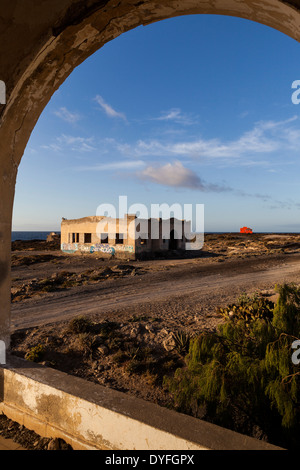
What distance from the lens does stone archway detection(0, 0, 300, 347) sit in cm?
206

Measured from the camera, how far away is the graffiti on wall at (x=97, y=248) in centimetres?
2201

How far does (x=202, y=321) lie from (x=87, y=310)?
12.4 ft

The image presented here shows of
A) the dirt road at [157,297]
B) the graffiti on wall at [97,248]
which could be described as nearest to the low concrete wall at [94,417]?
the dirt road at [157,297]

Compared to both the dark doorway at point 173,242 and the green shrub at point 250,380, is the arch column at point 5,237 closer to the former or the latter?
the green shrub at point 250,380

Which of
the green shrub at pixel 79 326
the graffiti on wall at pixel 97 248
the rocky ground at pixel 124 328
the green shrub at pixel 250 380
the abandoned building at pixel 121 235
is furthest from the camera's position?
the graffiti on wall at pixel 97 248

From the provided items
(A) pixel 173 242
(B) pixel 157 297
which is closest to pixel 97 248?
(A) pixel 173 242

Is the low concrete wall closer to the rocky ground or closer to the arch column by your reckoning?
the rocky ground

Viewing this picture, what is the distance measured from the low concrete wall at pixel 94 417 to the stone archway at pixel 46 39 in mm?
560

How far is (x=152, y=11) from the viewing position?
218 cm

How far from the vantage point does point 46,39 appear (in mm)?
2146

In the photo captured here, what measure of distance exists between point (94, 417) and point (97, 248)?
22254 millimetres

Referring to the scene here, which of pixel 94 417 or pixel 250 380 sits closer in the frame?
pixel 94 417

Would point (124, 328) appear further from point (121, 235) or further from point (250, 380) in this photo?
point (121, 235)
